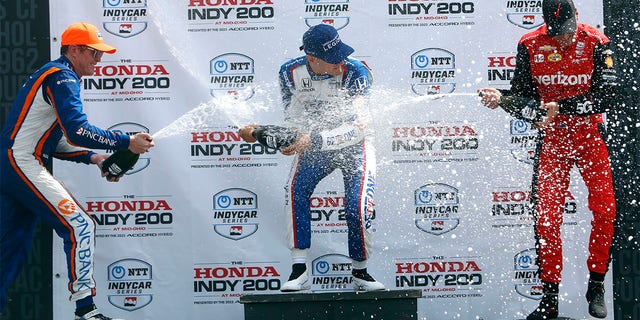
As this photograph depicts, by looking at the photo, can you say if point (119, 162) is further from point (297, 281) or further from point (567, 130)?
point (567, 130)

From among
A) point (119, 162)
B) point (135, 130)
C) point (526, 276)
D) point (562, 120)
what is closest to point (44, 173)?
point (119, 162)

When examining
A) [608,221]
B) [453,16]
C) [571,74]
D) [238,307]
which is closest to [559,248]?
→ [608,221]

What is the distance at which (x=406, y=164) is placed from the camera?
6582 mm

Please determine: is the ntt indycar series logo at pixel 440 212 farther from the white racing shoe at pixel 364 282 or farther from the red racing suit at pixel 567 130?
the white racing shoe at pixel 364 282

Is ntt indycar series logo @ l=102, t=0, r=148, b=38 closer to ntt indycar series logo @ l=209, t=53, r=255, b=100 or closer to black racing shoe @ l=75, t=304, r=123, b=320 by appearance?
ntt indycar series logo @ l=209, t=53, r=255, b=100

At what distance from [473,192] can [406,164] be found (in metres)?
0.53

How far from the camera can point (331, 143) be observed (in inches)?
208

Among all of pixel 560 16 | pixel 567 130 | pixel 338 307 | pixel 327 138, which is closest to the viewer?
pixel 338 307

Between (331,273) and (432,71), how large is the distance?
5.48 ft

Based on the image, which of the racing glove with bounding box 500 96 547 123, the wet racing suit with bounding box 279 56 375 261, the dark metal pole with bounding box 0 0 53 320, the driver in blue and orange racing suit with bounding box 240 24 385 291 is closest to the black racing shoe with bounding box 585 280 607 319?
the racing glove with bounding box 500 96 547 123

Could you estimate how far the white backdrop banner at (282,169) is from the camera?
6.56m

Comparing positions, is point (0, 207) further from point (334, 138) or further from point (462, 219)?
point (462, 219)

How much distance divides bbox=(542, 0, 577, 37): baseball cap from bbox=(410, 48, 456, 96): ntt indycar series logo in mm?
1252

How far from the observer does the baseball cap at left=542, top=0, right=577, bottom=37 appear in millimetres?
5355
